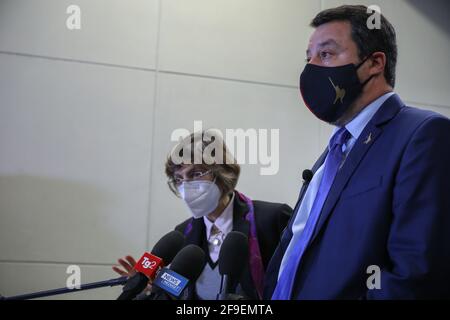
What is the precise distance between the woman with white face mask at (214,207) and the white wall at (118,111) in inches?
21.4

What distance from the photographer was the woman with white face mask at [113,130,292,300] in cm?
200

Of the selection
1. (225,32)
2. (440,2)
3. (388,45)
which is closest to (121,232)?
(225,32)

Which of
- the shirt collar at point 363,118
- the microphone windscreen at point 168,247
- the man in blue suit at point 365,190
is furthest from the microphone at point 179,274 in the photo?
the shirt collar at point 363,118

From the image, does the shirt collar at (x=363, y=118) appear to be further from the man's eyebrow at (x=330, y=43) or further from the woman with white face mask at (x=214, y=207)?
the woman with white face mask at (x=214, y=207)

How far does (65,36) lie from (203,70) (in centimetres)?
79

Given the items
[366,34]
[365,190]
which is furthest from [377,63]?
[365,190]

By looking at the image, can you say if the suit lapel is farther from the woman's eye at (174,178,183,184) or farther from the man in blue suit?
the woman's eye at (174,178,183,184)

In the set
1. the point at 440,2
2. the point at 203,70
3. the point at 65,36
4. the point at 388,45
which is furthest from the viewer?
the point at 440,2

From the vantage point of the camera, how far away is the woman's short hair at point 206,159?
210 centimetres

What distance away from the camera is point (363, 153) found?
121cm

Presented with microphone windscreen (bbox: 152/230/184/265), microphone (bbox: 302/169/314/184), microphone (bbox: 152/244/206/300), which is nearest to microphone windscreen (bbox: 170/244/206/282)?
microphone (bbox: 152/244/206/300)

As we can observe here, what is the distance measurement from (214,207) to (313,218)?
0.87 meters

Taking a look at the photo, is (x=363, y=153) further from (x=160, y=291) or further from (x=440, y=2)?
(x=440, y=2)

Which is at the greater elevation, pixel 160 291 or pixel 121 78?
pixel 121 78
